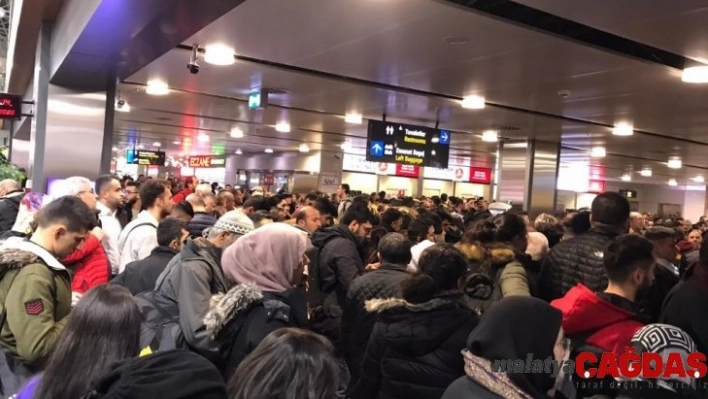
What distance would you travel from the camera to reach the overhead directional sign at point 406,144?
10844 mm

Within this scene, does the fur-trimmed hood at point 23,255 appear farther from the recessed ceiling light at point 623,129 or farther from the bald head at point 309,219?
the recessed ceiling light at point 623,129

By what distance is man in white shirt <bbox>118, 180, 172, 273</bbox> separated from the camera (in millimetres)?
4514

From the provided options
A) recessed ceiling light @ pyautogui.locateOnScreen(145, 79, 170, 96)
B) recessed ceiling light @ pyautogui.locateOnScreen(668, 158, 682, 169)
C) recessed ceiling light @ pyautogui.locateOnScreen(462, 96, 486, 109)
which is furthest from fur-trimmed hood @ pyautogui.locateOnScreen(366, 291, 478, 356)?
recessed ceiling light @ pyautogui.locateOnScreen(668, 158, 682, 169)

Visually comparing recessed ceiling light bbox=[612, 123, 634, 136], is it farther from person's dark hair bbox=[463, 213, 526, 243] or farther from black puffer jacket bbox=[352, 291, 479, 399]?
black puffer jacket bbox=[352, 291, 479, 399]

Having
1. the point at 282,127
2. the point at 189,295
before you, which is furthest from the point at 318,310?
the point at 282,127

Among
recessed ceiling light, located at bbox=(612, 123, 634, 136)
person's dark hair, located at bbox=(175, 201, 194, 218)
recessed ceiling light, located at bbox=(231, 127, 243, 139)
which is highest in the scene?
recessed ceiling light, located at bbox=(612, 123, 634, 136)

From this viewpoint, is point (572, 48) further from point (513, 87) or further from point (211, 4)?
point (211, 4)

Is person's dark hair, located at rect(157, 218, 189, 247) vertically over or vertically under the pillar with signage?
under

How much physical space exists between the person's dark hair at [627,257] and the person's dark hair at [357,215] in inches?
107

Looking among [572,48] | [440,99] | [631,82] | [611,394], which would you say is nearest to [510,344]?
[611,394]

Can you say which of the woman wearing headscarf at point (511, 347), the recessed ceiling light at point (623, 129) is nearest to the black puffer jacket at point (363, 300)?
the woman wearing headscarf at point (511, 347)

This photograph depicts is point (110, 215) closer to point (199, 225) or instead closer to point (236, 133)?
point (199, 225)

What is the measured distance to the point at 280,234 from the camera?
279 centimetres

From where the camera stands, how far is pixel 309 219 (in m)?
5.91
